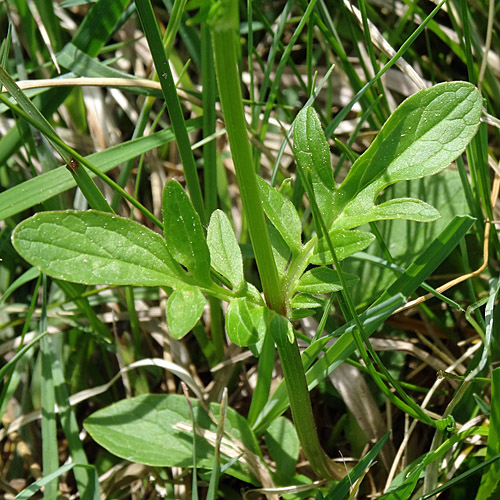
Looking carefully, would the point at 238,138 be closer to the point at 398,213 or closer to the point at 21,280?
the point at 398,213

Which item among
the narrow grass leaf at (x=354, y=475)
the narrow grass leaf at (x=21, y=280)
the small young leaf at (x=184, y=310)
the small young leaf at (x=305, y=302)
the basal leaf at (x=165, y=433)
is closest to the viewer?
the small young leaf at (x=184, y=310)

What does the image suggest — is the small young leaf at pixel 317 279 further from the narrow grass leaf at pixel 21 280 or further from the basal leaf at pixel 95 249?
the narrow grass leaf at pixel 21 280

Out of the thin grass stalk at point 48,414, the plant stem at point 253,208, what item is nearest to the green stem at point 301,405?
the plant stem at point 253,208

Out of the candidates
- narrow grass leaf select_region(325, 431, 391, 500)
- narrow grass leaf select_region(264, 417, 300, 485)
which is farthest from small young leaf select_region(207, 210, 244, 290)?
narrow grass leaf select_region(264, 417, 300, 485)

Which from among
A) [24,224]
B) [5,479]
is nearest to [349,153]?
[24,224]

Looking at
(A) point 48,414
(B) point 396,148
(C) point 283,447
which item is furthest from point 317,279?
(A) point 48,414

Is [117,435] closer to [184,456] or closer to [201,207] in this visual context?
[184,456]
